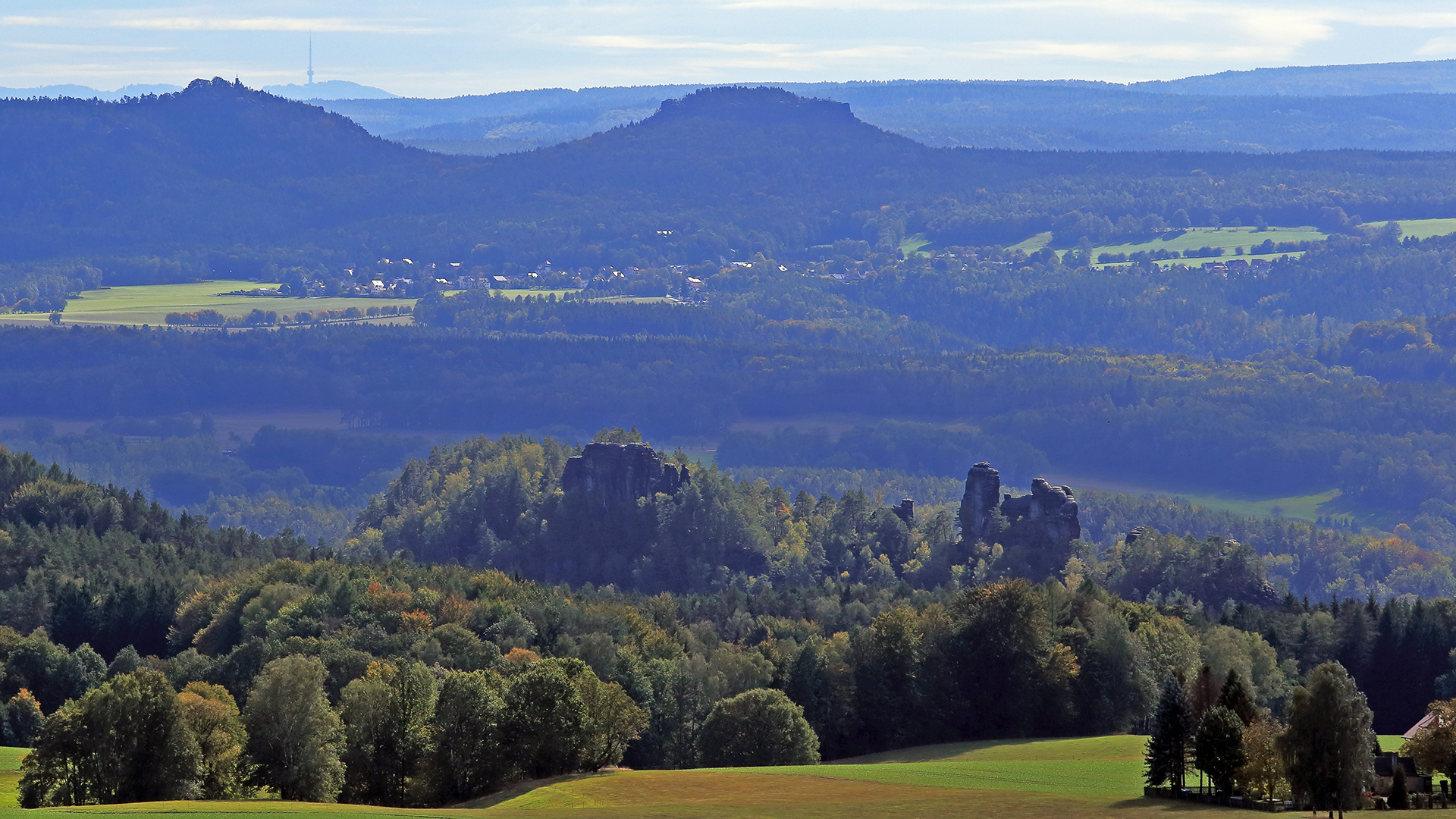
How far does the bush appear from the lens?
105 m

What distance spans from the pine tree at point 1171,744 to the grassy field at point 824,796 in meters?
1.38

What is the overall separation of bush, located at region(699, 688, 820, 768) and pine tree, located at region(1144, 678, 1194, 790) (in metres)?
28.0

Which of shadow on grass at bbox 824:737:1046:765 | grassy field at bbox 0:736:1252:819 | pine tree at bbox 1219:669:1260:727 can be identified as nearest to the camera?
grassy field at bbox 0:736:1252:819

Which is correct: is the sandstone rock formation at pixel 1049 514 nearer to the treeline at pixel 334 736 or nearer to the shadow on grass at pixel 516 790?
the treeline at pixel 334 736

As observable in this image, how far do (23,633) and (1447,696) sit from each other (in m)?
96.5

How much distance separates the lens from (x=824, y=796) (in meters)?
82.8

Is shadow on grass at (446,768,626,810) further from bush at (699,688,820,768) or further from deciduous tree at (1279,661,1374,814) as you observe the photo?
deciduous tree at (1279,661,1374,814)

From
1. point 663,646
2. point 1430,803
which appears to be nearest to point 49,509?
point 663,646

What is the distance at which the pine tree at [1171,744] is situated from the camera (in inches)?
3137

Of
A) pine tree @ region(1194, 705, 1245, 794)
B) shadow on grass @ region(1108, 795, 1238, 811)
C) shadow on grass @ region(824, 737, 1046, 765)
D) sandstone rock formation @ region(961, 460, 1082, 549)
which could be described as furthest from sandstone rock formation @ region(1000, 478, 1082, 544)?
pine tree @ region(1194, 705, 1245, 794)

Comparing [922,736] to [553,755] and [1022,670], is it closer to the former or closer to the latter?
[1022,670]

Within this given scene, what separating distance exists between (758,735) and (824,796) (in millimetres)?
23030

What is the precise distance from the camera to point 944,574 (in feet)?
629

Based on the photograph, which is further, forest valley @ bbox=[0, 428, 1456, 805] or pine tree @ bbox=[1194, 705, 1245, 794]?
forest valley @ bbox=[0, 428, 1456, 805]
